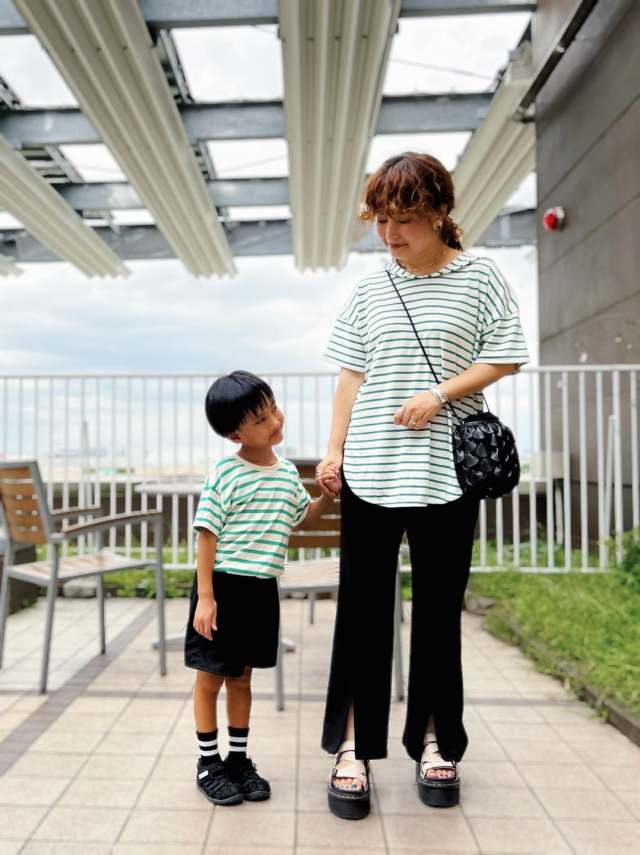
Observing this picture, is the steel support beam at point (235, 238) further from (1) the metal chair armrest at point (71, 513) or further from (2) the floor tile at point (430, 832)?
(2) the floor tile at point (430, 832)

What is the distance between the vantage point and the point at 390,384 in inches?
73.9

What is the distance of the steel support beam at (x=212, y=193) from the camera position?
8500 millimetres

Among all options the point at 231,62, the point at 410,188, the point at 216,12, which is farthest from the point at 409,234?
the point at 231,62

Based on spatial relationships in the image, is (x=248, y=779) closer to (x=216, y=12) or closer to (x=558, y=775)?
(x=558, y=775)

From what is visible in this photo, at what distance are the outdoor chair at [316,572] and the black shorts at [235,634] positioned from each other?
742 millimetres

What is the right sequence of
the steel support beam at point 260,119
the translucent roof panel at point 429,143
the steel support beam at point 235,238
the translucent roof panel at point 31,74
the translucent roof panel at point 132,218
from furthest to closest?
the steel support beam at point 235,238 < the translucent roof panel at point 132,218 < the translucent roof panel at point 429,143 < the steel support beam at point 260,119 < the translucent roof panel at point 31,74

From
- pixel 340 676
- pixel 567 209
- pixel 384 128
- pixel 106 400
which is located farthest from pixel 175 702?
pixel 384 128

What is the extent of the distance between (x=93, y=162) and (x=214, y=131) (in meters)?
1.82

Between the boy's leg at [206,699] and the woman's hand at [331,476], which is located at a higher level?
the woman's hand at [331,476]

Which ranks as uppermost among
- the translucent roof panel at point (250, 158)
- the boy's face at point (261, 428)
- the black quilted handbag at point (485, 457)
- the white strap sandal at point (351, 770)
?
the translucent roof panel at point (250, 158)

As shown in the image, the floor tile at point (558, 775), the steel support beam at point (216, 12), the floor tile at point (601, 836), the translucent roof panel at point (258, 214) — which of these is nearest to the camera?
the floor tile at point (601, 836)

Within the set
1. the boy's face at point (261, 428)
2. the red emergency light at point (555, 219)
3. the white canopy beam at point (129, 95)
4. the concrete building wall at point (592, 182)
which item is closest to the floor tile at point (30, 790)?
the boy's face at point (261, 428)

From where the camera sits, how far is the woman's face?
1814 millimetres

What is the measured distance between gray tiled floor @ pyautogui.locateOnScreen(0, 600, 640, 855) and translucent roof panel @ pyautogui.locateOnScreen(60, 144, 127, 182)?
590cm
